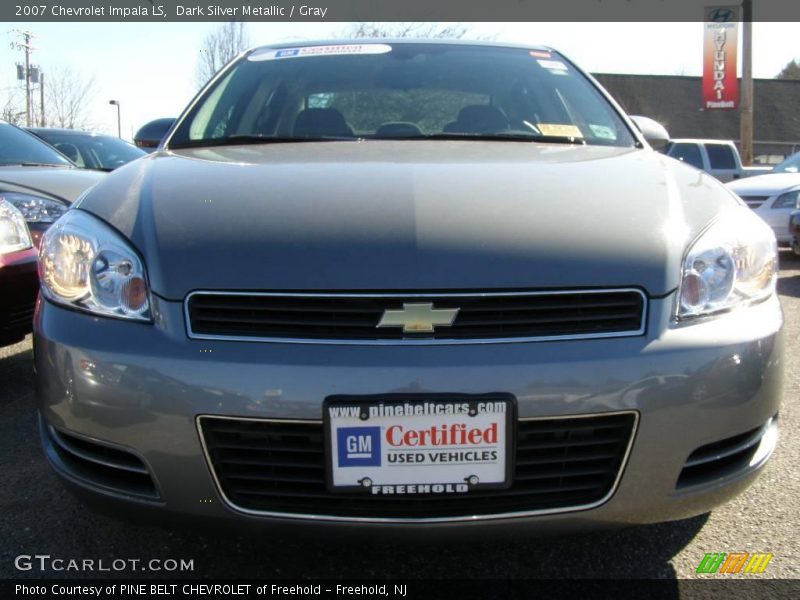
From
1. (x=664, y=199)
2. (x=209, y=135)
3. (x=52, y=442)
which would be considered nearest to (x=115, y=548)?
(x=52, y=442)

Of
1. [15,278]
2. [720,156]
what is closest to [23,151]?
[15,278]

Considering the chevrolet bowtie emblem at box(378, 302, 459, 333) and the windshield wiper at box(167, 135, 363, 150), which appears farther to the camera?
the windshield wiper at box(167, 135, 363, 150)

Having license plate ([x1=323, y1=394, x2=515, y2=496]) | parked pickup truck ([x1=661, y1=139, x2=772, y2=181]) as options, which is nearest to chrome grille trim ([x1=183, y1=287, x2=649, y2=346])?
license plate ([x1=323, y1=394, x2=515, y2=496])

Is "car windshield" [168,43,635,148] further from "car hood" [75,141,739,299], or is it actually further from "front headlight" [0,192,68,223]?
"front headlight" [0,192,68,223]

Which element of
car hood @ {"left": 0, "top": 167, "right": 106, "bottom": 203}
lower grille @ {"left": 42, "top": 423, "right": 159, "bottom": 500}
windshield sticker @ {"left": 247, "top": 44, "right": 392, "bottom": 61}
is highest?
windshield sticker @ {"left": 247, "top": 44, "right": 392, "bottom": 61}

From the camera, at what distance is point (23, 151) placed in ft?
16.0

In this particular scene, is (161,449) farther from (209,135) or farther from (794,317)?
(794,317)

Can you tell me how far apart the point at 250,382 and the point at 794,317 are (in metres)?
4.74

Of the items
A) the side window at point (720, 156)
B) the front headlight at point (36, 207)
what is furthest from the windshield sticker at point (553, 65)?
the side window at point (720, 156)

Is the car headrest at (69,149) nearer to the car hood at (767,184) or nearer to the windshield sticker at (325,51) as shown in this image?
the windshield sticker at (325,51)

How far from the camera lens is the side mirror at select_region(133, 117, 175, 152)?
9.78 feet

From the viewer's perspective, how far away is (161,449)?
5.03ft

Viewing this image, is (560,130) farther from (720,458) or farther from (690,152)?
(690,152)

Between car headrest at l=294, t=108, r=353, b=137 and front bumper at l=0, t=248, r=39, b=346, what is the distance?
1348 millimetres
